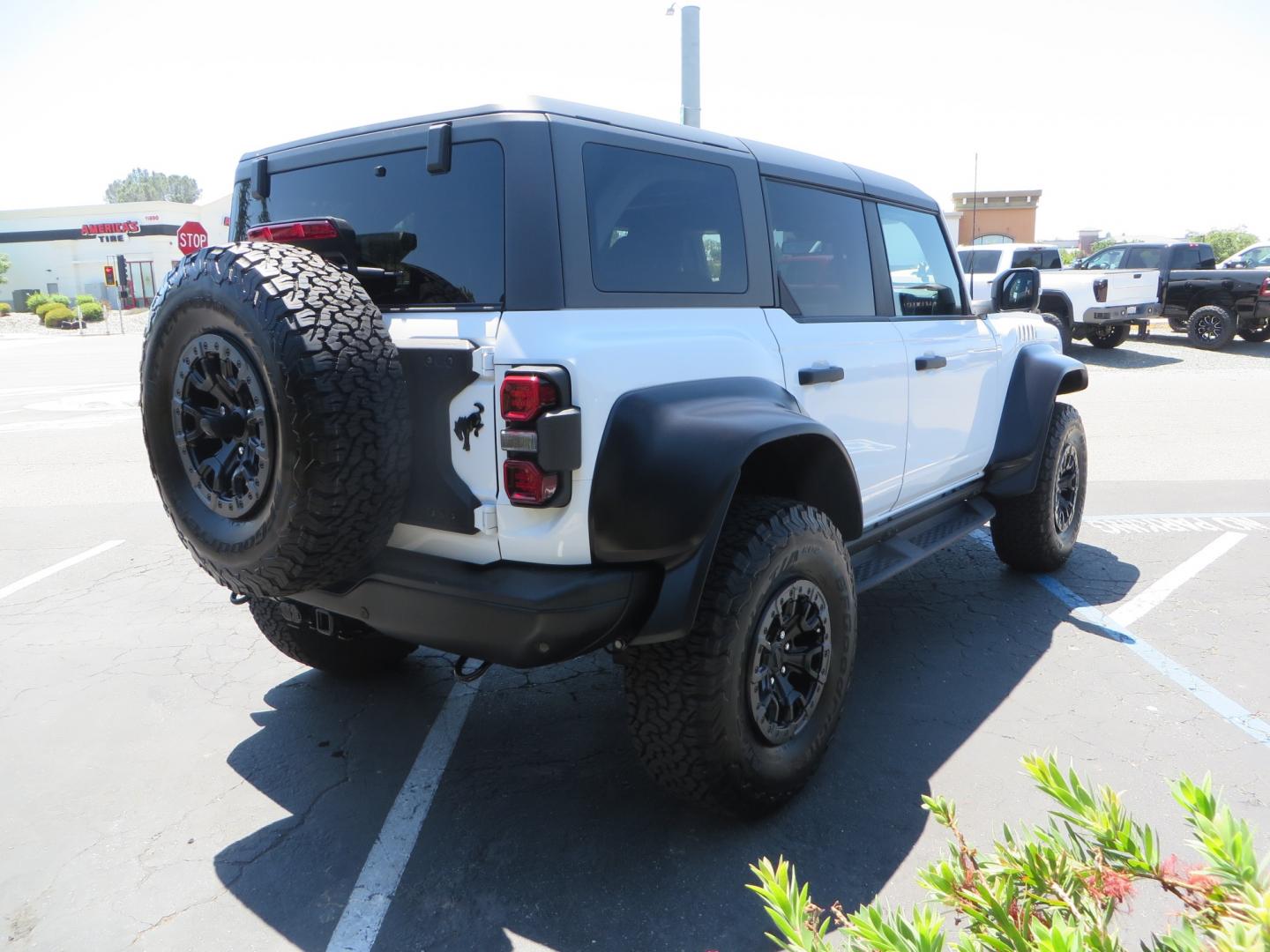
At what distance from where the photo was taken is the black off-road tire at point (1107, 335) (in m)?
16.5

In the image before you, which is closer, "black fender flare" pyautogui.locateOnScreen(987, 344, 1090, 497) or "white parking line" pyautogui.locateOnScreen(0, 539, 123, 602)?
"black fender flare" pyautogui.locateOnScreen(987, 344, 1090, 497)

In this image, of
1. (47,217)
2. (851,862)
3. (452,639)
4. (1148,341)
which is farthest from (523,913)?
(47,217)

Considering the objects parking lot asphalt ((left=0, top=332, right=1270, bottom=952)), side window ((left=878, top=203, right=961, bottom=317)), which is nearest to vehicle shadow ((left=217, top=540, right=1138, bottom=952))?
parking lot asphalt ((left=0, top=332, right=1270, bottom=952))

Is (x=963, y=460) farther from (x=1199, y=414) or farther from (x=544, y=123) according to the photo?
(x=1199, y=414)

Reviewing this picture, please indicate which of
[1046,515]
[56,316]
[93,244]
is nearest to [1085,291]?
[1046,515]

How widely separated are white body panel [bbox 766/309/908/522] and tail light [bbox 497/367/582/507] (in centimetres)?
105

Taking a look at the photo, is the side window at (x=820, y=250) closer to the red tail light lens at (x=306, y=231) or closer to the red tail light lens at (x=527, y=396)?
the red tail light lens at (x=527, y=396)

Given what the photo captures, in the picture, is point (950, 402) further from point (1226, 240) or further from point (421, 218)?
point (1226, 240)

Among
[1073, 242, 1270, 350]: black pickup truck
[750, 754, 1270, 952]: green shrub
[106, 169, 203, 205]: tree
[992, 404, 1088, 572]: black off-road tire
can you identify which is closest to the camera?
[750, 754, 1270, 952]: green shrub

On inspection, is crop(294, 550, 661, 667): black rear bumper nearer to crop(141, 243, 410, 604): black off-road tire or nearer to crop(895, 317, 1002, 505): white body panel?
crop(141, 243, 410, 604): black off-road tire

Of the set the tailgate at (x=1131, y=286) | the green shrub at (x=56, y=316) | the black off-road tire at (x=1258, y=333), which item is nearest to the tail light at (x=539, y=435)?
the tailgate at (x=1131, y=286)

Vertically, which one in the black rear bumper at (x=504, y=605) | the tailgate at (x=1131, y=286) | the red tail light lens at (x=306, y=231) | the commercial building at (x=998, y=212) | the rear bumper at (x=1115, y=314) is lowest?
the black rear bumper at (x=504, y=605)

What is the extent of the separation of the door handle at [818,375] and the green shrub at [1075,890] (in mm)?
2074

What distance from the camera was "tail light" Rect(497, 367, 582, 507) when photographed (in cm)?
232
